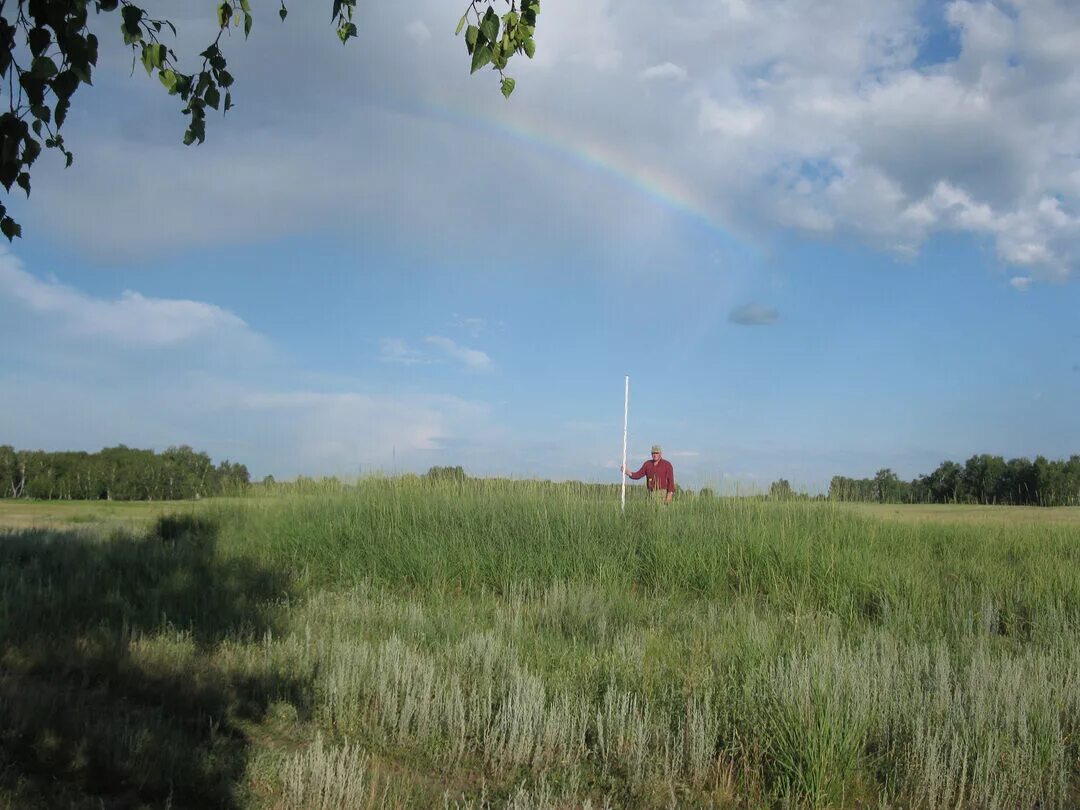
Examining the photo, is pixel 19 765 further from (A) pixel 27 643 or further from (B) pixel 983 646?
(B) pixel 983 646

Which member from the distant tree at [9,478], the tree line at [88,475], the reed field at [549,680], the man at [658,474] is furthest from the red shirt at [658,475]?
the distant tree at [9,478]

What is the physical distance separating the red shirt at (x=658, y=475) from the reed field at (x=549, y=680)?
183 inches

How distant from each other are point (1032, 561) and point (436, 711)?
34.6ft

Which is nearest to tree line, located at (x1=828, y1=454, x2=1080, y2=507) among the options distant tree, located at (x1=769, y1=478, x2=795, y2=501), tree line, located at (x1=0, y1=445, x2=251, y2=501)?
distant tree, located at (x1=769, y1=478, x2=795, y2=501)

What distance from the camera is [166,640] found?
22.2 feet

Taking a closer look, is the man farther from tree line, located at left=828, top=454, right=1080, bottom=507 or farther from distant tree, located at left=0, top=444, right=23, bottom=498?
distant tree, located at left=0, top=444, right=23, bottom=498

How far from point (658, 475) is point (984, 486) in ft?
73.9

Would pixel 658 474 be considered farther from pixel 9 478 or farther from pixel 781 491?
pixel 9 478

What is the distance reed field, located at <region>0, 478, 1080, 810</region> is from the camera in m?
4.20

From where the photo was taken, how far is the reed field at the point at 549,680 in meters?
4.20

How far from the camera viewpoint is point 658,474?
16797mm

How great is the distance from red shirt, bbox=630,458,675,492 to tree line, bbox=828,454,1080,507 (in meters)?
3.35

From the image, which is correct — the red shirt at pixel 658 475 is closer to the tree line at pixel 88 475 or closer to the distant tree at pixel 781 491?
the distant tree at pixel 781 491

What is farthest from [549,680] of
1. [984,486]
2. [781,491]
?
[984,486]
